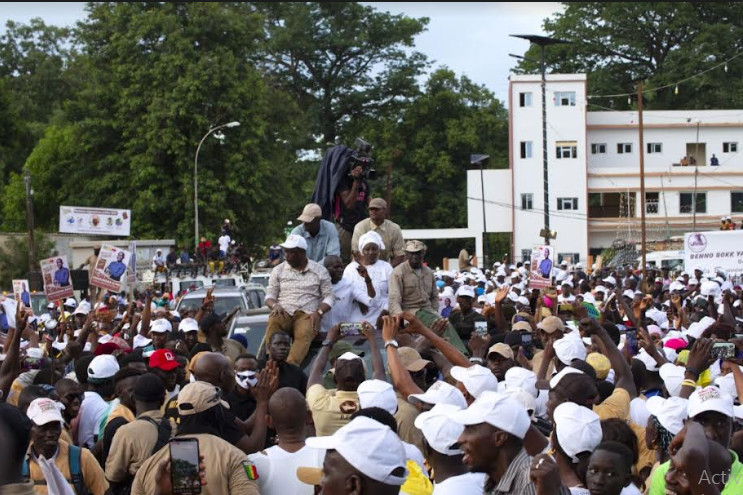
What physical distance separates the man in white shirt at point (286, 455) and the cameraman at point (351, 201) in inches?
250

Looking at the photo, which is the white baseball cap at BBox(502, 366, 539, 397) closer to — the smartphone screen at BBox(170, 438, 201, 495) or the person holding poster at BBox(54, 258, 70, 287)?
the smartphone screen at BBox(170, 438, 201, 495)

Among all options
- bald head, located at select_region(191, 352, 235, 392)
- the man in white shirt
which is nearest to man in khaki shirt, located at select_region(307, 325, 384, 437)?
bald head, located at select_region(191, 352, 235, 392)

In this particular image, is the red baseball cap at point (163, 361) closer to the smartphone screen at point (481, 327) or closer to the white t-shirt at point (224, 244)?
the smartphone screen at point (481, 327)

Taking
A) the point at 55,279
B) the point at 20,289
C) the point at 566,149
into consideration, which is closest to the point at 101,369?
the point at 55,279

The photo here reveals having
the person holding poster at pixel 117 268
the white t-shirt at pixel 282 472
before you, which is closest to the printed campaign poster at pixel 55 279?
the person holding poster at pixel 117 268

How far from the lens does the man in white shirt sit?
582 centimetres

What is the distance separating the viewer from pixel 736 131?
6719cm

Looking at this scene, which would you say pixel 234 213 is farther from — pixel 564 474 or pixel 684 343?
pixel 564 474

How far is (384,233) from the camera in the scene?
11742 millimetres

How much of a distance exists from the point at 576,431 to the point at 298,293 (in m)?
4.91

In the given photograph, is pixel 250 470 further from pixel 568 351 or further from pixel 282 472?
pixel 568 351

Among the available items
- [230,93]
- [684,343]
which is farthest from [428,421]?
[230,93]

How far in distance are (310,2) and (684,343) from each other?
59.3m

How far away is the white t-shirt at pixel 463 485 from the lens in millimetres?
4824
